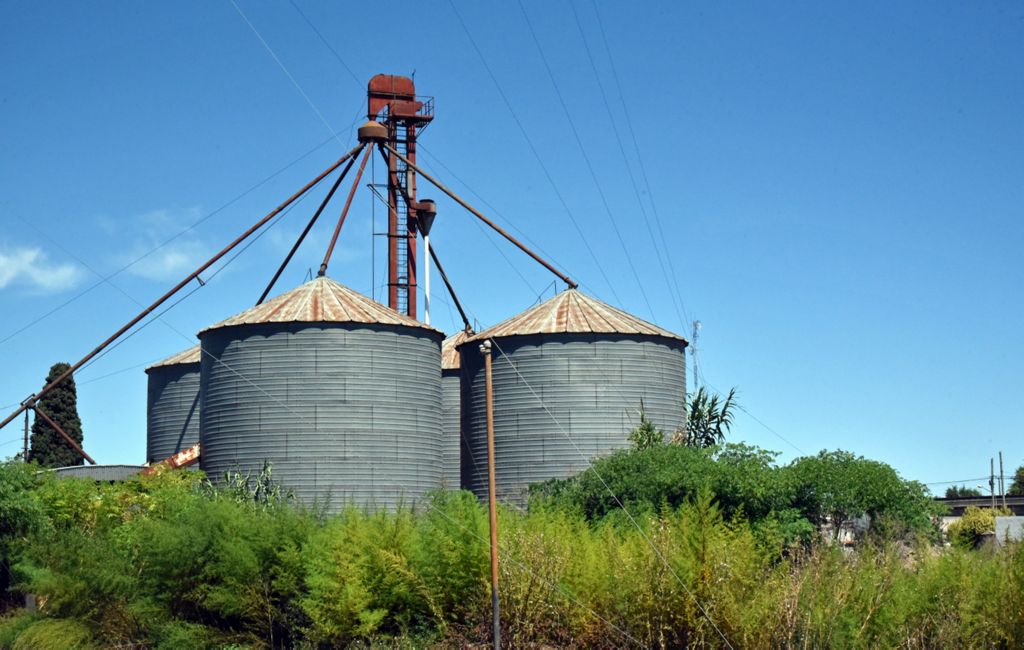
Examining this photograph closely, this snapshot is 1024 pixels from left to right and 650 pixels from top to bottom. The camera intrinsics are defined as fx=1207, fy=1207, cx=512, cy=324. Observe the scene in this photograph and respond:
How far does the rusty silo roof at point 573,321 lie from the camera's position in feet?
153

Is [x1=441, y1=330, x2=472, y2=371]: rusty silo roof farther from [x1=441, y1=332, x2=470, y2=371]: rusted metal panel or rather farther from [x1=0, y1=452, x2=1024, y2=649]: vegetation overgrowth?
[x1=0, y1=452, x2=1024, y2=649]: vegetation overgrowth

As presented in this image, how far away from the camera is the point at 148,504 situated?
126 feet

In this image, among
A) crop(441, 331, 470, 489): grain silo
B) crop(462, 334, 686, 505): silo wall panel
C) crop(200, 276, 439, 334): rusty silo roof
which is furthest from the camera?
crop(441, 331, 470, 489): grain silo

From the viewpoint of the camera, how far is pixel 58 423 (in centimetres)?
6725

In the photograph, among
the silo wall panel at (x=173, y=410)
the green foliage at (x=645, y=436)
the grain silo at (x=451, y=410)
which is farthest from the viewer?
the silo wall panel at (x=173, y=410)

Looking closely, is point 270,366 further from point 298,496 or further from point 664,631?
point 664,631

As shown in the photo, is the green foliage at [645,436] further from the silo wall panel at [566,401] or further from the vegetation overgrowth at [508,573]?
the vegetation overgrowth at [508,573]

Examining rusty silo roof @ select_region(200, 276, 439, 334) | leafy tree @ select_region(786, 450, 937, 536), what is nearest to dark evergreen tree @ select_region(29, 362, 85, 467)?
rusty silo roof @ select_region(200, 276, 439, 334)

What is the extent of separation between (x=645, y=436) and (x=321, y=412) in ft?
39.0

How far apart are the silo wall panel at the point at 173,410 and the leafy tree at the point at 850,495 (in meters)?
28.5

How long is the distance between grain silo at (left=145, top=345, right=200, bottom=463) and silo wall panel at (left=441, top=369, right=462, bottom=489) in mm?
Result: 11130

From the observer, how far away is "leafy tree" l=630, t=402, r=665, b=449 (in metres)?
44.0

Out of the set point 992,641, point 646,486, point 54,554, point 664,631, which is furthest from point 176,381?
point 992,641

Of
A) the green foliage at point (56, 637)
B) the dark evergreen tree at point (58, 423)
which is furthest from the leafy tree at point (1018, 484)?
the green foliage at point (56, 637)
